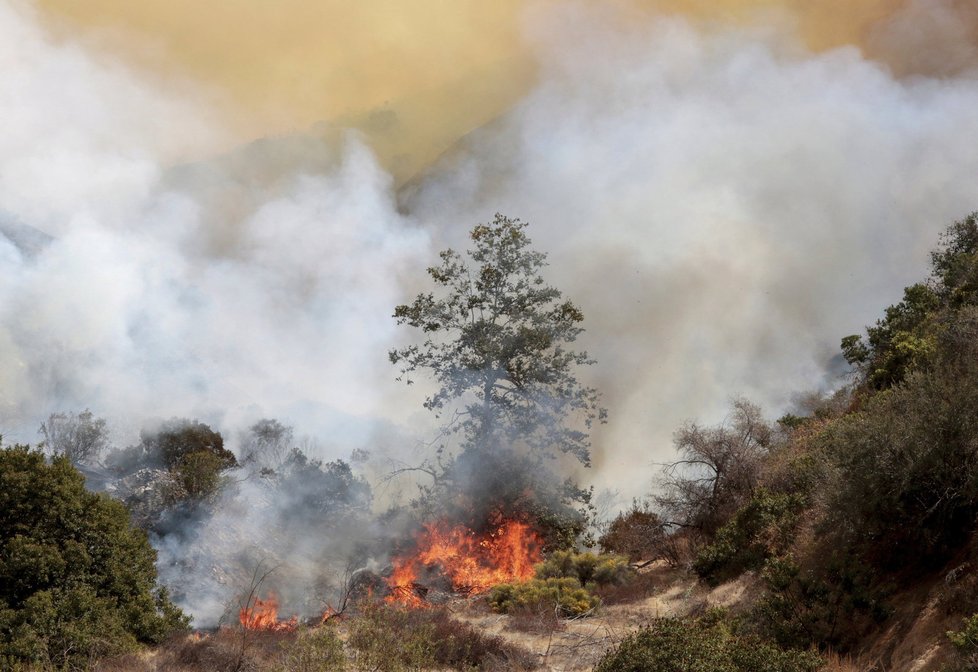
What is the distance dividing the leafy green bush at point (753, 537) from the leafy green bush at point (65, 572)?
1158 centimetres

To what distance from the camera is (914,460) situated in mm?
10539

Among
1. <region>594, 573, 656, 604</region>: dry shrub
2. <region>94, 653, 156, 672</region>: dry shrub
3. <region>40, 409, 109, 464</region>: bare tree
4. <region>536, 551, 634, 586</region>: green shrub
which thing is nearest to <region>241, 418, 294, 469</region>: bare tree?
<region>40, 409, 109, 464</region>: bare tree

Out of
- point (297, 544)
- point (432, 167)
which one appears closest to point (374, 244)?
point (432, 167)

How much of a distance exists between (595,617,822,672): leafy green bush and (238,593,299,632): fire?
9.11m

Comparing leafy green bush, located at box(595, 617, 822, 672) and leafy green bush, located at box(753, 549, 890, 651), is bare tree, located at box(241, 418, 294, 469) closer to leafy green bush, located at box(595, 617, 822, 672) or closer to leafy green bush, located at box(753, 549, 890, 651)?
leafy green bush, located at box(753, 549, 890, 651)

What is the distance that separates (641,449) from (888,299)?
13.4m

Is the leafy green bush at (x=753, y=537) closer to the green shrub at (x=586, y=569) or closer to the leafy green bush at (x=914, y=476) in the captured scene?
the green shrub at (x=586, y=569)

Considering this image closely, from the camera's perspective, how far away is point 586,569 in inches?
810

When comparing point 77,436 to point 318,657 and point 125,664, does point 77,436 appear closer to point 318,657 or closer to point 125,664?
point 125,664

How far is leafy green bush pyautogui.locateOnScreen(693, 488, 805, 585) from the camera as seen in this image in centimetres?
A: 1622

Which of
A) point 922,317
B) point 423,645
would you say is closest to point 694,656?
point 423,645

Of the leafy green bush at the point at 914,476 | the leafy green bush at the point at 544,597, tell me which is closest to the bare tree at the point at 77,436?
the leafy green bush at the point at 544,597

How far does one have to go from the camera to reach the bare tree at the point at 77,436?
30.0m

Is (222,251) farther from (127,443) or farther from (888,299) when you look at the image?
(888,299)
